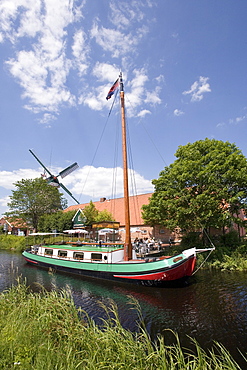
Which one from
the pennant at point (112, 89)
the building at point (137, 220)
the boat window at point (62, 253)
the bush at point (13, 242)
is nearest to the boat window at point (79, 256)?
the boat window at point (62, 253)

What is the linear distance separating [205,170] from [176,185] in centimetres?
328

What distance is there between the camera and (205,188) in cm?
2056

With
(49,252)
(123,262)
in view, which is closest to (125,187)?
(123,262)

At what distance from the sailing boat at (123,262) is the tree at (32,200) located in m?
21.9

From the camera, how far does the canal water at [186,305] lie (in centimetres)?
828

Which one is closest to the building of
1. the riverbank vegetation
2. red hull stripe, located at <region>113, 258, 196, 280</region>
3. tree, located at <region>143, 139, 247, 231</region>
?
tree, located at <region>143, 139, 247, 231</region>

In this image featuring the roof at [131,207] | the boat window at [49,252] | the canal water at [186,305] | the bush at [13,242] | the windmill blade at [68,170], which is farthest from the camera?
the windmill blade at [68,170]

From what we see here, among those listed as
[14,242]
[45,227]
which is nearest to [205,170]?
[45,227]

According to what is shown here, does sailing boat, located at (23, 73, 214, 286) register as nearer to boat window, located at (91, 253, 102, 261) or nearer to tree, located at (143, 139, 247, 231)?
boat window, located at (91, 253, 102, 261)

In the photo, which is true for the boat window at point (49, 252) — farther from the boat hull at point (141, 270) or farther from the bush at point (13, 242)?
the bush at point (13, 242)

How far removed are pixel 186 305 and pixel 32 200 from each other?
3884cm

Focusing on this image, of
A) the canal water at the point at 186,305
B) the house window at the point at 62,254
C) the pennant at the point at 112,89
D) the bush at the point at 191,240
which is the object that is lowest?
the canal water at the point at 186,305

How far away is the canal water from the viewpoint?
828 centimetres

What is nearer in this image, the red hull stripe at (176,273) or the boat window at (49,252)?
the red hull stripe at (176,273)
